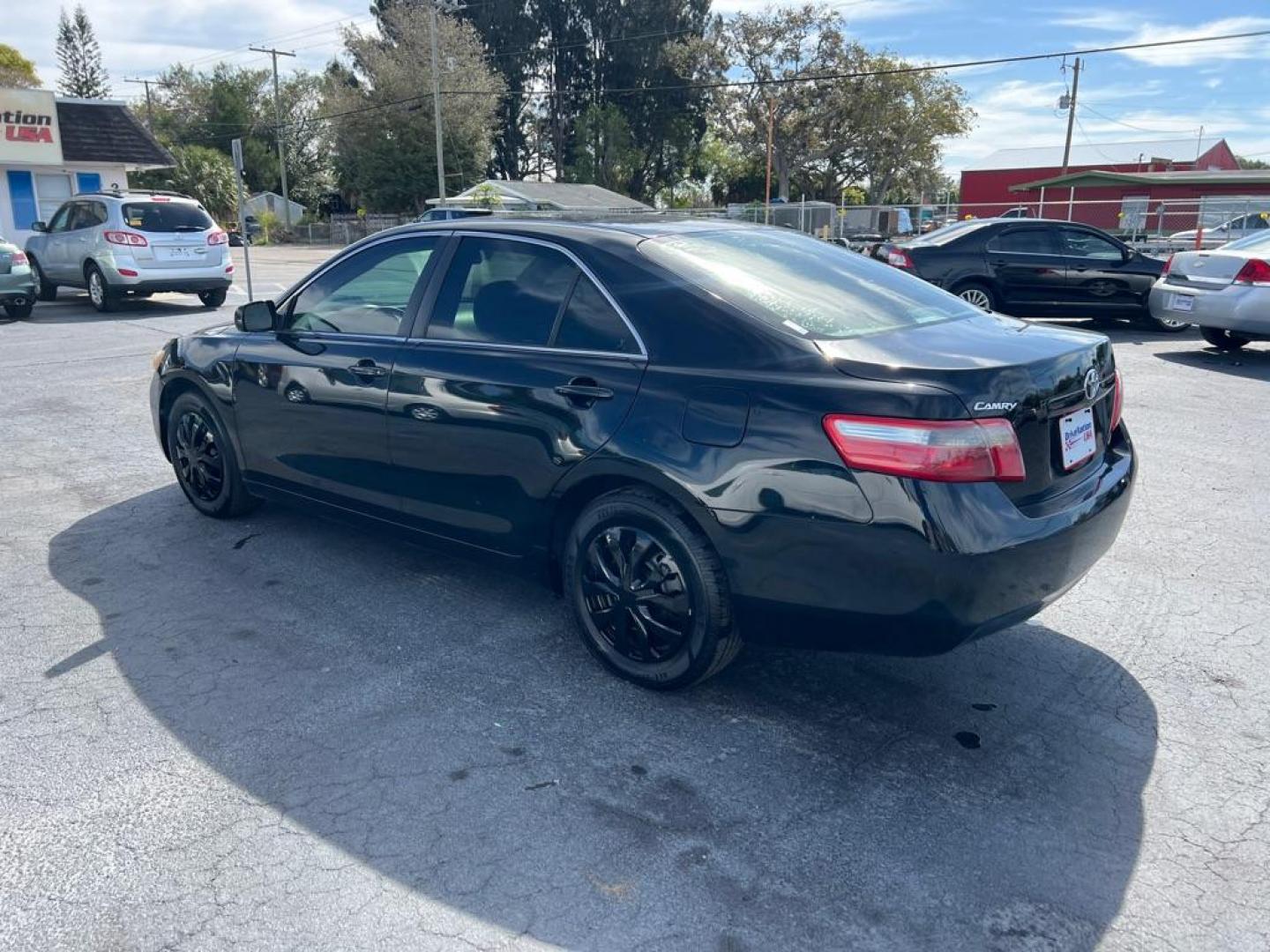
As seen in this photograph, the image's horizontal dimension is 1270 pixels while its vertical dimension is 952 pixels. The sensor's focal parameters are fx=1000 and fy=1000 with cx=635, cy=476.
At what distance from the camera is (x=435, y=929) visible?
242 cm

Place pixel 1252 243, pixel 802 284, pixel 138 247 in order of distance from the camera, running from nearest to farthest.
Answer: pixel 802 284 → pixel 1252 243 → pixel 138 247

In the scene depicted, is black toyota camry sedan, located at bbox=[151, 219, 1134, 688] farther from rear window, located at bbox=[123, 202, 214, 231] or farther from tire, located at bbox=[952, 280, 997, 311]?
rear window, located at bbox=[123, 202, 214, 231]

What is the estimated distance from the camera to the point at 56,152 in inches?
1040

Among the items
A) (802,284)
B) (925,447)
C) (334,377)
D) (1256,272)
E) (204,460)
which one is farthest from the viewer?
(1256,272)

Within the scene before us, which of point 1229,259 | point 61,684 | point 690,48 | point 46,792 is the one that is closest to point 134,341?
point 61,684

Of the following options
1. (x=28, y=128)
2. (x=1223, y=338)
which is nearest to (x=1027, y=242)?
(x=1223, y=338)

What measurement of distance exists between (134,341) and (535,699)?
11222 millimetres

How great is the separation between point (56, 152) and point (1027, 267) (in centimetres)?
2508

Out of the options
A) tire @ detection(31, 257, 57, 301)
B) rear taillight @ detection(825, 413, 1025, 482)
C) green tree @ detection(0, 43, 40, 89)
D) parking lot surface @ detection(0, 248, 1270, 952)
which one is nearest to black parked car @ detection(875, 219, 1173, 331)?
parking lot surface @ detection(0, 248, 1270, 952)

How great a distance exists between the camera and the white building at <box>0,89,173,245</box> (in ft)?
83.8

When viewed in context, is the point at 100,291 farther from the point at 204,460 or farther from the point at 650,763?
the point at 650,763

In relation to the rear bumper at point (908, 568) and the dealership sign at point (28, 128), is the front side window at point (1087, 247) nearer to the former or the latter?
the rear bumper at point (908, 568)

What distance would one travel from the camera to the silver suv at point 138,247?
1527 centimetres

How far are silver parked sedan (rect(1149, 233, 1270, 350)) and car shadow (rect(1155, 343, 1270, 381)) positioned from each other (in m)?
0.19
